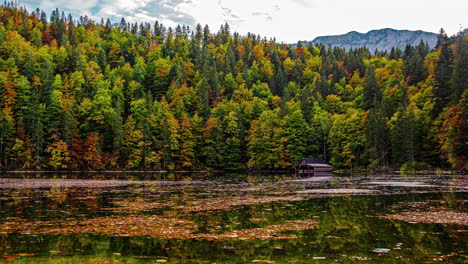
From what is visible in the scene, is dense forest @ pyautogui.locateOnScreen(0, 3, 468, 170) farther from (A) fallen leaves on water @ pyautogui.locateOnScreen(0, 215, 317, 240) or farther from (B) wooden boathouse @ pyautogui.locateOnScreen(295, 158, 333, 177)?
(A) fallen leaves on water @ pyautogui.locateOnScreen(0, 215, 317, 240)

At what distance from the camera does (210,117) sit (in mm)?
124688

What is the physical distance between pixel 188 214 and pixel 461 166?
62.9 m

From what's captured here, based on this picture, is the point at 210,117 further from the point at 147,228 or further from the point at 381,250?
the point at 381,250

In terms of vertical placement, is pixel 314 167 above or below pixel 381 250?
below

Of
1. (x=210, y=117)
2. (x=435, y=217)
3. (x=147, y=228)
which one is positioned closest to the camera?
(x=147, y=228)

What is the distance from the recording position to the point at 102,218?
57.3 feet

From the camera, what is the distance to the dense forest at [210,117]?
88.7 metres

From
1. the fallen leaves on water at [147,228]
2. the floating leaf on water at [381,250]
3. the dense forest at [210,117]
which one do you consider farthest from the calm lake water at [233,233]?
the dense forest at [210,117]

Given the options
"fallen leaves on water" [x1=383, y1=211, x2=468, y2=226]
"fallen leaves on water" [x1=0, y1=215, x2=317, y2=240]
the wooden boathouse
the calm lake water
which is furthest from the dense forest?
"fallen leaves on water" [x1=0, y1=215, x2=317, y2=240]

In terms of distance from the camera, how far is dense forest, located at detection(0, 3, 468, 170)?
88.7 metres

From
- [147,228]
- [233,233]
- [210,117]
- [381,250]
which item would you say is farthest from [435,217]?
[210,117]

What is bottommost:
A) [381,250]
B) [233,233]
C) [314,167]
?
[314,167]

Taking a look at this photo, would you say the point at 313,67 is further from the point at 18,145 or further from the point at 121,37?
the point at 18,145

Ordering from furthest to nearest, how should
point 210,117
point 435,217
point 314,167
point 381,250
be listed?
point 210,117 → point 314,167 → point 435,217 → point 381,250
